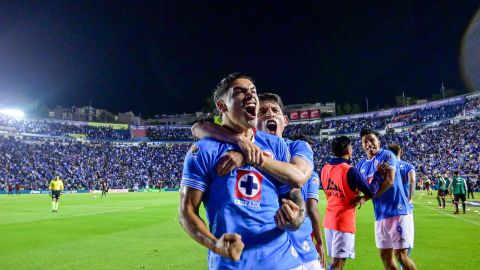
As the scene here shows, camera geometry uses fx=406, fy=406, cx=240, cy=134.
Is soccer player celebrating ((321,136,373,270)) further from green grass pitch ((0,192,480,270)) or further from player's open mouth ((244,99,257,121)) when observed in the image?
player's open mouth ((244,99,257,121))

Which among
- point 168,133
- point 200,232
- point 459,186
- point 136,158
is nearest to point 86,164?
point 136,158

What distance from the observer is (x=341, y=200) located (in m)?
6.52

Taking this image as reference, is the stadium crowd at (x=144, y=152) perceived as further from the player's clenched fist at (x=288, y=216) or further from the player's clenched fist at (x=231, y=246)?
the player's clenched fist at (x=231, y=246)

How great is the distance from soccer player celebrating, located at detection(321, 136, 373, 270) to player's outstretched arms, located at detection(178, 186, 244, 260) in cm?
403

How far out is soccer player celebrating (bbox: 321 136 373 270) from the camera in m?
6.29

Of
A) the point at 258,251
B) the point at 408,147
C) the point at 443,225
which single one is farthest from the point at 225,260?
the point at 408,147

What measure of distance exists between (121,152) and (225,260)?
3292 inches

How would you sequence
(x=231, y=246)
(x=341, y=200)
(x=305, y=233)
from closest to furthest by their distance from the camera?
(x=231, y=246), (x=305, y=233), (x=341, y=200)

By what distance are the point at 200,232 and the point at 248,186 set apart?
0.46 m

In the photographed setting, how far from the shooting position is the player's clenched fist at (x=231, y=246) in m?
2.54

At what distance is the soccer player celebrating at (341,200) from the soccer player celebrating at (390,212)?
77 centimetres

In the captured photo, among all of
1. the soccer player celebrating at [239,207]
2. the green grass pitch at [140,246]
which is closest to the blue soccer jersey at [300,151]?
the soccer player celebrating at [239,207]

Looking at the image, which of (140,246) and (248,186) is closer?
(248,186)

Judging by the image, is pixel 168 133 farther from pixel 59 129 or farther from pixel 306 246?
pixel 306 246
